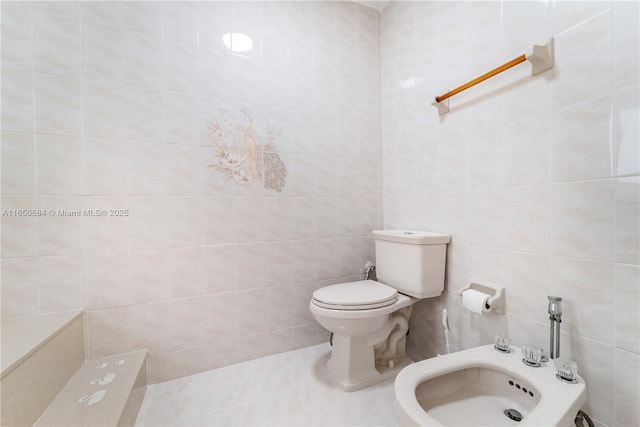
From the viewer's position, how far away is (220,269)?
155 centimetres

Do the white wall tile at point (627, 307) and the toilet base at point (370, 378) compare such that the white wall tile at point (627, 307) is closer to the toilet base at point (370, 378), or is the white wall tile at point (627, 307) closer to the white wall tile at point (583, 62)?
the white wall tile at point (583, 62)

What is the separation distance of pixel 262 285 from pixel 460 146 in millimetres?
1275

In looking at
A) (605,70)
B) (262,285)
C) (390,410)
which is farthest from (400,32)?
(390,410)

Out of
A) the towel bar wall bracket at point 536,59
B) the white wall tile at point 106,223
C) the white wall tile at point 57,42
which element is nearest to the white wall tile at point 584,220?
the towel bar wall bracket at point 536,59

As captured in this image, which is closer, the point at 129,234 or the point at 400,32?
the point at 129,234

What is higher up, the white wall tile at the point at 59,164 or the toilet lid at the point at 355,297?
the white wall tile at the point at 59,164

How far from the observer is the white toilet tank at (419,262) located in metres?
1.41

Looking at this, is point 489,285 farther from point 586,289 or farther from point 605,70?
point 605,70

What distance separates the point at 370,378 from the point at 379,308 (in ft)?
1.27

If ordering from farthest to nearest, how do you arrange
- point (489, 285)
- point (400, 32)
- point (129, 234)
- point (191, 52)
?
point (400, 32), point (191, 52), point (129, 234), point (489, 285)

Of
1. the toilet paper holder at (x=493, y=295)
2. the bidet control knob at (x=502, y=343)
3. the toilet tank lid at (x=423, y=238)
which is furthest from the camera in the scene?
the toilet tank lid at (x=423, y=238)

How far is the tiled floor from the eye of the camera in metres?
1.19

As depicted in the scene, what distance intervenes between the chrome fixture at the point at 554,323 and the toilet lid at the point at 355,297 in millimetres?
602

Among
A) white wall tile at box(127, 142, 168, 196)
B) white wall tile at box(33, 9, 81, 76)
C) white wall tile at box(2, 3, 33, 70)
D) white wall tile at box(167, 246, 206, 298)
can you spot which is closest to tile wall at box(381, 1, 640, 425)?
white wall tile at box(167, 246, 206, 298)
